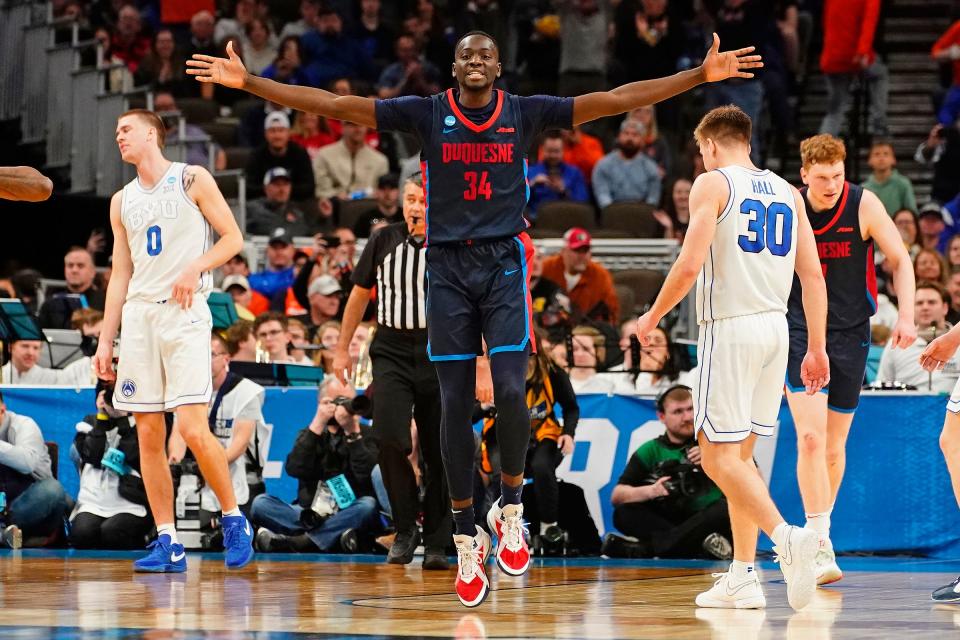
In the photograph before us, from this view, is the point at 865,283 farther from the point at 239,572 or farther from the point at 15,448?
the point at 15,448

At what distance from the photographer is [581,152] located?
18547mm

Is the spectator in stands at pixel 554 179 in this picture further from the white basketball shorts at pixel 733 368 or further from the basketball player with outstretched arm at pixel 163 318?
the white basketball shorts at pixel 733 368

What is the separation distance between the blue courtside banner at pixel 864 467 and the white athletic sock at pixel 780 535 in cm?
399

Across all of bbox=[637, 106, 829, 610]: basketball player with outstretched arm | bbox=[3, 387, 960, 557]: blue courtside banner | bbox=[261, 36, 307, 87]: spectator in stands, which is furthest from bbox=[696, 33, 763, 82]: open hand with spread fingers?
bbox=[261, 36, 307, 87]: spectator in stands

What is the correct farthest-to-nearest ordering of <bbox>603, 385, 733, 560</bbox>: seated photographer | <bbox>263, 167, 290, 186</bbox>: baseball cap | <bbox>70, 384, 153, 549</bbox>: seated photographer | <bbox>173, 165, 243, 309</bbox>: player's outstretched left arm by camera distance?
<bbox>263, 167, 290, 186</bbox>: baseball cap
<bbox>70, 384, 153, 549</bbox>: seated photographer
<bbox>603, 385, 733, 560</bbox>: seated photographer
<bbox>173, 165, 243, 309</bbox>: player's outstretched left arm

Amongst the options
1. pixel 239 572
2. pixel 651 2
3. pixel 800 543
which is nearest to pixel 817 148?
pixel 800 543

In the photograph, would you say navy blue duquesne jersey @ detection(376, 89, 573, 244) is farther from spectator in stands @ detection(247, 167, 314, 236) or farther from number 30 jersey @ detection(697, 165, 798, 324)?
spectator in stands @ detection(247, 167, 314, 236)

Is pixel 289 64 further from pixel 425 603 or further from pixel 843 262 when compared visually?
pixel 425 603

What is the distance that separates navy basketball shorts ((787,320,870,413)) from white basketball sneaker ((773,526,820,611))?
212 centimetres

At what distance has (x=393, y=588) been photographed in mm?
8023

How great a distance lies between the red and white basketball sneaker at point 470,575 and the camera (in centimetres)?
701

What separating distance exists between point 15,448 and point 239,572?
2.99 meters

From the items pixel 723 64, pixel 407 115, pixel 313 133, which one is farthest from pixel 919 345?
pixel 313 133

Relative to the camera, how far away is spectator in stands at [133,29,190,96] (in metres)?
20.2
